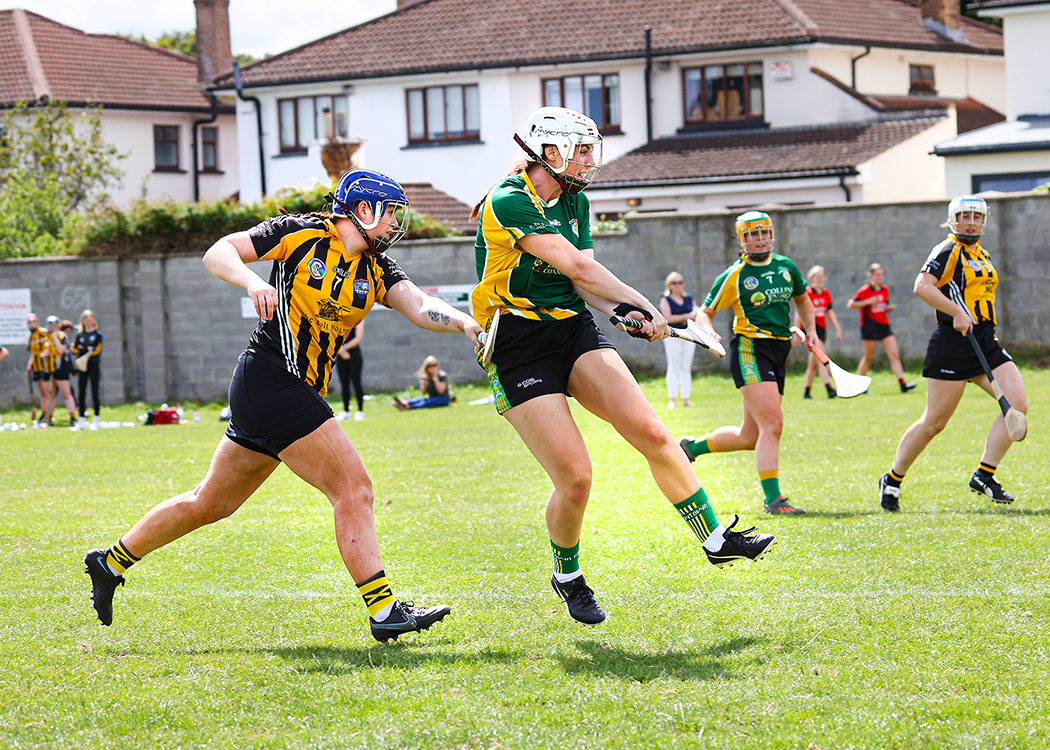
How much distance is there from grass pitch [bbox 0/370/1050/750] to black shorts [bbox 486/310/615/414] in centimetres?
111

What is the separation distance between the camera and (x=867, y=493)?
9578 millimetres

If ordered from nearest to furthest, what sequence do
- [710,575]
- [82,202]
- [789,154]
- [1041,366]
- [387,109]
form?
[710,575] → [1041,366] → [789,154] → [387,109] → [82,202]

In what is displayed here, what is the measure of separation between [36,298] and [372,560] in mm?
21371

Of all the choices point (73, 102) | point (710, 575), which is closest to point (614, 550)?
point (710, 575)

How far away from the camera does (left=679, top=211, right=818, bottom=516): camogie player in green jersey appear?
8.96 m

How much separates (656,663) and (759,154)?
28802 millimetres

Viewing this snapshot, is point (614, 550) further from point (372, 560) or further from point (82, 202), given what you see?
point (82, 202)

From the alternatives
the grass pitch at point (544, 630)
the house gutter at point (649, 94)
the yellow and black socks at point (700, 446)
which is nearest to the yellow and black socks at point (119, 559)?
the grass pitch at point (544, 630)

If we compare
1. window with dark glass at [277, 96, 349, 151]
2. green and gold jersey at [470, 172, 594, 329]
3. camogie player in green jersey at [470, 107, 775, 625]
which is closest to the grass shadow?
camogie player in green jersey at [470, 107, 775, 625]

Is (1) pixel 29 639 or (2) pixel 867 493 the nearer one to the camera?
(1) pixel 29 639

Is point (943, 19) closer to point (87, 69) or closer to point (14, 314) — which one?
point (14, 314)

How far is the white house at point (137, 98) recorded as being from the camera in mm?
45562

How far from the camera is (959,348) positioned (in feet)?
29.0

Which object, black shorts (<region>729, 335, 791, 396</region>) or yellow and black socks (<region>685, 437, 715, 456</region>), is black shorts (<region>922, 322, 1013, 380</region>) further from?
yellow and black socks (<region>685, 437, 715, 456</region>)
